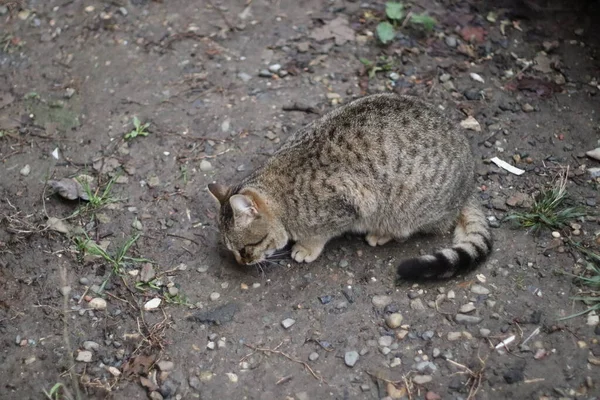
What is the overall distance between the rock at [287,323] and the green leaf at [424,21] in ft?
11.2

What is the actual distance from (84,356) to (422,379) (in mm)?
2150

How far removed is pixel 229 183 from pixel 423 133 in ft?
5.37

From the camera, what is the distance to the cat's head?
14.2ft

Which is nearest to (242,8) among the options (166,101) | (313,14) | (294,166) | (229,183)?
(313,14)

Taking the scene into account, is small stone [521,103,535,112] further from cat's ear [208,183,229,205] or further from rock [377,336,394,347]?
cat's ear [208,183,229,205]

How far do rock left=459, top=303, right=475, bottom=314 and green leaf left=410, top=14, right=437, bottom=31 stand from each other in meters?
3.09

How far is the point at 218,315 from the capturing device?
14.0ft

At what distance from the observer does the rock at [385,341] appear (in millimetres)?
4047

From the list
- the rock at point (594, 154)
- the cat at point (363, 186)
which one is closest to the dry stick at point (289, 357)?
the cat at point (363, 186)

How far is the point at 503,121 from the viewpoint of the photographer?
18.0 ft

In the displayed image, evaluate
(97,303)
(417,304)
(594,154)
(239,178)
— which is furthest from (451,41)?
(97,303)

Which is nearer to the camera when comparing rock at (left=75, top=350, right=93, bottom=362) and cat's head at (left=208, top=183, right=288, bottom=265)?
rock at (left=75, top=350, right=93, bottom=362)

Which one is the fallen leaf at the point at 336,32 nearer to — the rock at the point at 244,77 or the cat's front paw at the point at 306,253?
the rock at the point at 244,77

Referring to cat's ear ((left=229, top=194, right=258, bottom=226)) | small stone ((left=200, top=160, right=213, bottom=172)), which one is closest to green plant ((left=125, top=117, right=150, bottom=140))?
small stone ((left=200, top=160, right=213, bottom=172))
